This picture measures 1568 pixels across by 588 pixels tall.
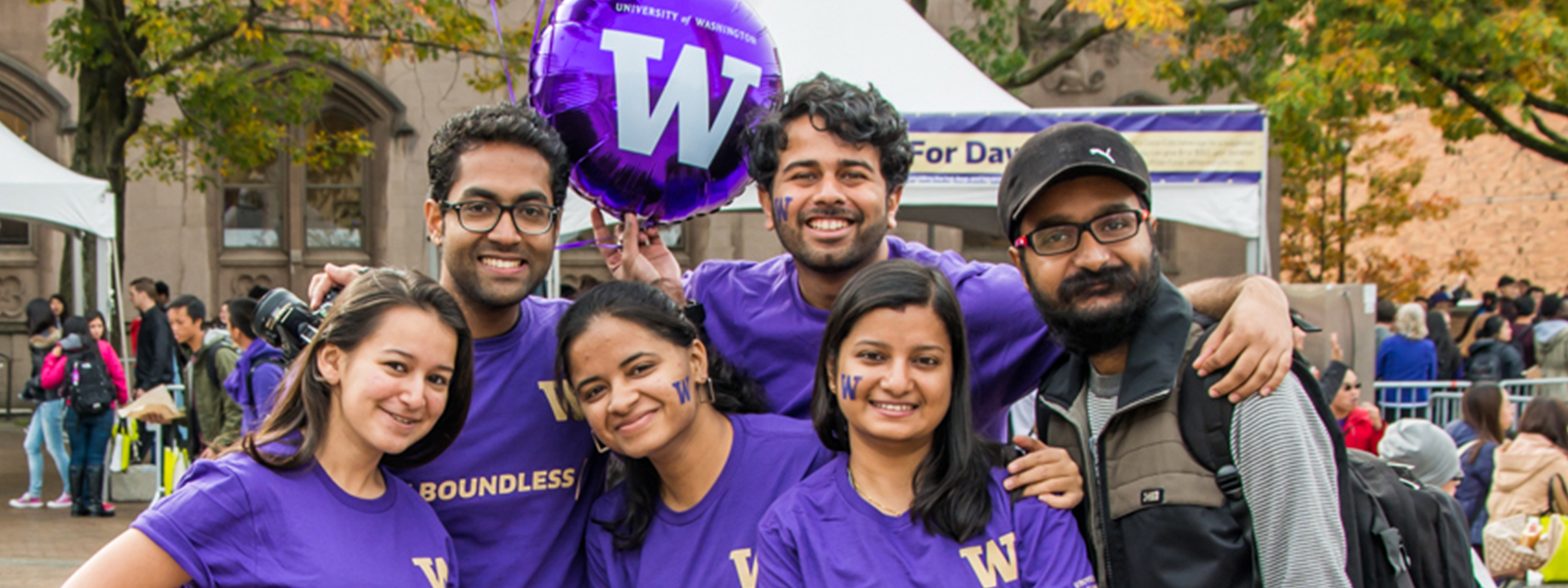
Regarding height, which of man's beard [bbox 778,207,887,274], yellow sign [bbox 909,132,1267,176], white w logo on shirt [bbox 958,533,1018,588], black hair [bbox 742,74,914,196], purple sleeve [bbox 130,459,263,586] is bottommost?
white w logo on shirt [bbox 958,533,1018,588]

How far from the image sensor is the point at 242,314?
7285 mm

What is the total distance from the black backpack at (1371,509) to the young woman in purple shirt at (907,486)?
31cm

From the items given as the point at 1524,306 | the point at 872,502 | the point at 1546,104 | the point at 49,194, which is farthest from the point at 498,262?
the point at 1524,306

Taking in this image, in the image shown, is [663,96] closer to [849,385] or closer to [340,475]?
[849,385]

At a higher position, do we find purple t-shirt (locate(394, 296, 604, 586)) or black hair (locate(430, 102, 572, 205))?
black hair (locate(430, 102, 572, 205))

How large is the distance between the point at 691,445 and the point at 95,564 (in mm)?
1107

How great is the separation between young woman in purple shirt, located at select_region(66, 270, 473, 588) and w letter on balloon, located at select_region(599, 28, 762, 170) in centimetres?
67

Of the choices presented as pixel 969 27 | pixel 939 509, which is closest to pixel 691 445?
pixel 939 509

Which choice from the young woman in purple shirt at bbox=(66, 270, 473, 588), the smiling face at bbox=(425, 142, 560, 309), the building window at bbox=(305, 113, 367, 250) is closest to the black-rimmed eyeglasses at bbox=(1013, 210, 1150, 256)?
the smiling face at bbox=(425, 142, 560, 309)

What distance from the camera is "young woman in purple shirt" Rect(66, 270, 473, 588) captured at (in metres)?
2.07

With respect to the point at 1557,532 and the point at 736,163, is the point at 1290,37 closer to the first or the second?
the point at 1557,532

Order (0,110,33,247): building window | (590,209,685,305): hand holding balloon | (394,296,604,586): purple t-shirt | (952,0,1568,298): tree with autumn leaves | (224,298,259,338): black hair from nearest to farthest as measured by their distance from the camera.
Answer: (394,296,604,586): purple t-shirt, (590,209,685,305): hand holding balloon, (224,298,259,338): black hair, (952,0,1568,298): tree with autumn leaves, (0,110,33,247): building window

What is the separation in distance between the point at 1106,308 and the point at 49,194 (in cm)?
888

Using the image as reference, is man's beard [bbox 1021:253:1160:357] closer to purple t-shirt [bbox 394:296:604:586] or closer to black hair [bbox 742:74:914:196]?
black hair [bbox 742:74:914:196]
